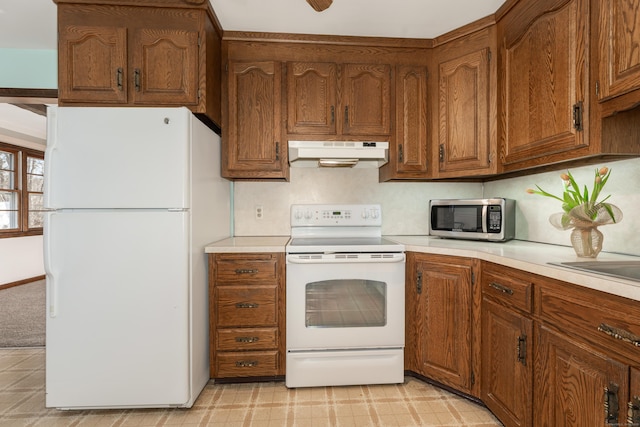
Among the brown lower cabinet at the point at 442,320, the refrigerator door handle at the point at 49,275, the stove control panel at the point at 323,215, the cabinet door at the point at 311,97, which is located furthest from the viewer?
the stove control panel at the point at 323,215

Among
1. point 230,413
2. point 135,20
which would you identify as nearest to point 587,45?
point 135,20

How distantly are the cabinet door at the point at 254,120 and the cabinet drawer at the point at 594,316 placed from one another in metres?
1.71

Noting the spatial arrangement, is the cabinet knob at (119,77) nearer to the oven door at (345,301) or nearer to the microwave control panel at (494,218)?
the oven door at (345,301)

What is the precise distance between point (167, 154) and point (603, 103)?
2.06 metres

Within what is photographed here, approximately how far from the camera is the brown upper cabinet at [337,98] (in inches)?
90.6

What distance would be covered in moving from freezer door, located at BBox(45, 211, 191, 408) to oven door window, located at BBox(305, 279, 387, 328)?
744 millimetres

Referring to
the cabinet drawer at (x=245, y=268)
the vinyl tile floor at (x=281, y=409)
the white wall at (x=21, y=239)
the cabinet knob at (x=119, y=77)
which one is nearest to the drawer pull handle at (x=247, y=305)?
the cabinet drawer at (x=245, y=268)

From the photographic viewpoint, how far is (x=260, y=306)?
2.03 meters

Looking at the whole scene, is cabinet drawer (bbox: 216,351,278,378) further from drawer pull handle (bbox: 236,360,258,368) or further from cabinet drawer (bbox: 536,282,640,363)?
cabinet drawer (bbox: 536,282,640,363)

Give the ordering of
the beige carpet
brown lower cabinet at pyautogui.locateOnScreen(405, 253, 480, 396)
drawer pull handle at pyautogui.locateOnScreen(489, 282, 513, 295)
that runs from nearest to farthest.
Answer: drawer pull handle at pyautogui.locateOnScreen(489, 282, 513, 295) → brown lower cabinet at pyautogui.locateOnScreen(405, 253, 480, 396) → the beige carpet

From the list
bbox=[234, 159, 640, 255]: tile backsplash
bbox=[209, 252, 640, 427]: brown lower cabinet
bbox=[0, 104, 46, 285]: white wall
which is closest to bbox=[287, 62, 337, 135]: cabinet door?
bbox=[234, 159, 640, 255]: tile backsplash

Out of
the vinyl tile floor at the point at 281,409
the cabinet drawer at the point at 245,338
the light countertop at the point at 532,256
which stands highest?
the light countertop at the point at 532,256

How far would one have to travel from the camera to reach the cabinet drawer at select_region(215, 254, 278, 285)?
2.02m

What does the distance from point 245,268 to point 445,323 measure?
49.5 inches
